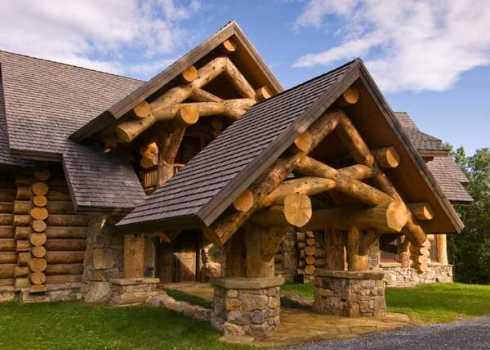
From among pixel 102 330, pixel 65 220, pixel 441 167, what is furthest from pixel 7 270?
pixel 441 167

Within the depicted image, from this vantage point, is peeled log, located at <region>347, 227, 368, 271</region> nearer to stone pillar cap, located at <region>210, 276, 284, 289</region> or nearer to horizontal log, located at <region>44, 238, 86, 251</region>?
stone pillar cap, located at <region>210, 276, 284, 289</region>

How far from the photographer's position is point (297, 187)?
8.51 meters

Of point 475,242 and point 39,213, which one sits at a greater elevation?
point 39,213

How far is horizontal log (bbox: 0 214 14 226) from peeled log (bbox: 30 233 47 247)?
0.93 m

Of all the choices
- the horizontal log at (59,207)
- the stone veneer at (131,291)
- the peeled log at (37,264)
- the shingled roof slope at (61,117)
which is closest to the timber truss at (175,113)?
the shingled roof slope at (61,117)

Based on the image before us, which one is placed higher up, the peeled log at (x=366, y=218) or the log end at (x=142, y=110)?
the log end at (x=142, y=110)

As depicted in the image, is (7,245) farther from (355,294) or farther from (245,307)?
(355,294)

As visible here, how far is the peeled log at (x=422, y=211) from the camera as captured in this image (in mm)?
10102

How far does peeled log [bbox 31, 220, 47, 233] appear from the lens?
1299 cm

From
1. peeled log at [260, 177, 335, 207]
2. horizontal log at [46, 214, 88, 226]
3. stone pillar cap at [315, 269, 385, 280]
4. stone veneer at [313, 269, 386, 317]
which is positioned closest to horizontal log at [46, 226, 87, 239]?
horizontal log at [46, 214, 88, 226]

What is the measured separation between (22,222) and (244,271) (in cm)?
748

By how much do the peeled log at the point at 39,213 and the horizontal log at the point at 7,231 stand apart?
877 millimetres

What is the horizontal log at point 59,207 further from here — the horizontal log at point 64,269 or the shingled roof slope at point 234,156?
the shingled roof slope at point 234,156

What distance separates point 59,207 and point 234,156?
697 cm
